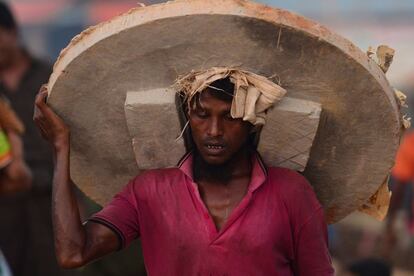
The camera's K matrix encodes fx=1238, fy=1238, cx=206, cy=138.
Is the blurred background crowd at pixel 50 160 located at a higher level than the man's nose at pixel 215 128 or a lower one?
lower

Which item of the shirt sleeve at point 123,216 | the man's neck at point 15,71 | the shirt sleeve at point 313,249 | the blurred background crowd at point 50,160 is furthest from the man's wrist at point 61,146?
the man's neck at point 15,71

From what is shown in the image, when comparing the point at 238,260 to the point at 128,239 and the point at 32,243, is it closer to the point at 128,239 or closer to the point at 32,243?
the point at 128,239

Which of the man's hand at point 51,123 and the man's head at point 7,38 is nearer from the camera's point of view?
the man's hand at point 51,123

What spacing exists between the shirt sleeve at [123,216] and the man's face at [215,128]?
1.09 ft

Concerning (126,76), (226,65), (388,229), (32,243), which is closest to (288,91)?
(226,65)

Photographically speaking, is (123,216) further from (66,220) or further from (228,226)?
(228,226)

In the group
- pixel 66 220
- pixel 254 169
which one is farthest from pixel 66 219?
pixel 254 169

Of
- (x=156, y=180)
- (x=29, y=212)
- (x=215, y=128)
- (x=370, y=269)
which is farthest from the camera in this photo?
(x=29, y=212)

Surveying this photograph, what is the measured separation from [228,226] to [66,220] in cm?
55

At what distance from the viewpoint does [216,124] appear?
161 inches

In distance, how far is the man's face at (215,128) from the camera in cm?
409

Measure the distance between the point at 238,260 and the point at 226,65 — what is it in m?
0.65

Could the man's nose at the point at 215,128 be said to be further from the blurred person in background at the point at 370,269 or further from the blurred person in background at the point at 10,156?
the blurred person in background at the point at 370,269

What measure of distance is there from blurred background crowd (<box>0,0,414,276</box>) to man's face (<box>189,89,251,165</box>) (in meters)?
2.23
